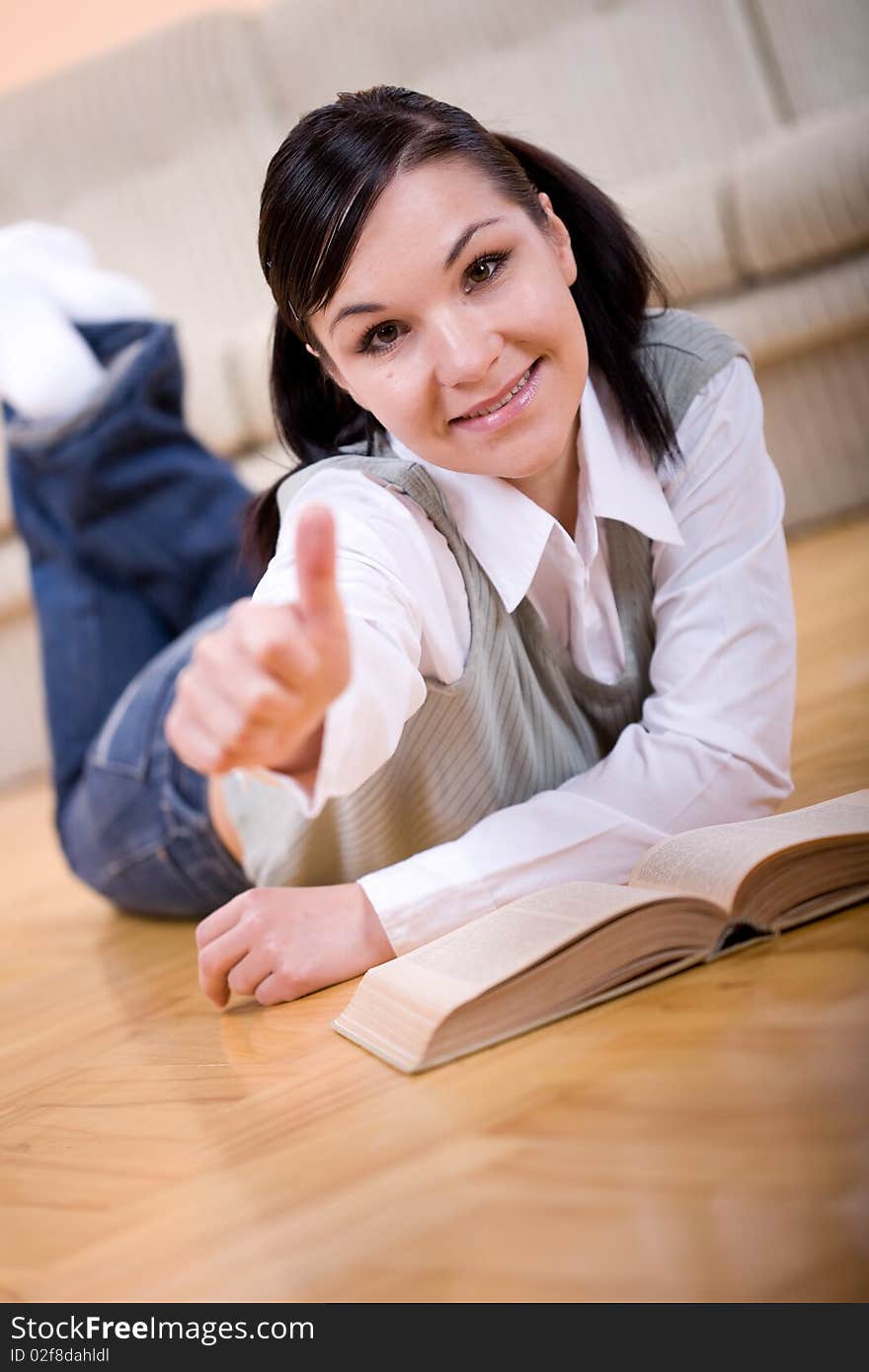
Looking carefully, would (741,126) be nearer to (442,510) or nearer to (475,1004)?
(442,510)

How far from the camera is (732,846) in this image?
693 millimetres

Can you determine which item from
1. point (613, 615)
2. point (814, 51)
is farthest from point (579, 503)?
point (814, 51)

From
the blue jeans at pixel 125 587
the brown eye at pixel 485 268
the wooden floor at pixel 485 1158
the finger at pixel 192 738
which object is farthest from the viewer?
the blue jeans at pixel 125 587

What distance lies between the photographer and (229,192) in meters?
2.68

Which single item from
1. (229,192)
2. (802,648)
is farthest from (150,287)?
(802,648)

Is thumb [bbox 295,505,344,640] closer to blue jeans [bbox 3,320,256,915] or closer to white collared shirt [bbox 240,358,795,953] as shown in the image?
white collared shirt [bbox 240,358,795,953]

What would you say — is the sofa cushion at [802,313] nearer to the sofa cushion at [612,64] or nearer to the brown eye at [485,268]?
the sofa cushion at [612,64]

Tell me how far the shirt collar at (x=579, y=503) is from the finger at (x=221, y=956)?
26cm

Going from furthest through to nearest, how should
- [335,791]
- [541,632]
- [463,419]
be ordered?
[541,632] → [463,419] → [335,791]

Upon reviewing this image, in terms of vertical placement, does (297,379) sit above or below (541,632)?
above

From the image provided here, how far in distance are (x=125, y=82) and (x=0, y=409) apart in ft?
6.00

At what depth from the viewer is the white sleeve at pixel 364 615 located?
635mm

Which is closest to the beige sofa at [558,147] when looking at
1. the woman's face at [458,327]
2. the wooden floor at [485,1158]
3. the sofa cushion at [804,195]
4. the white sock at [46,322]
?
the sofa cushion at [804,195]

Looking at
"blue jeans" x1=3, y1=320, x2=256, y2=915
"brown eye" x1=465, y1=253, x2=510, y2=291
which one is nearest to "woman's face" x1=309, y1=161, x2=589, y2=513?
"brown eye" x1=465, y1=253, x2=510, y2=291
